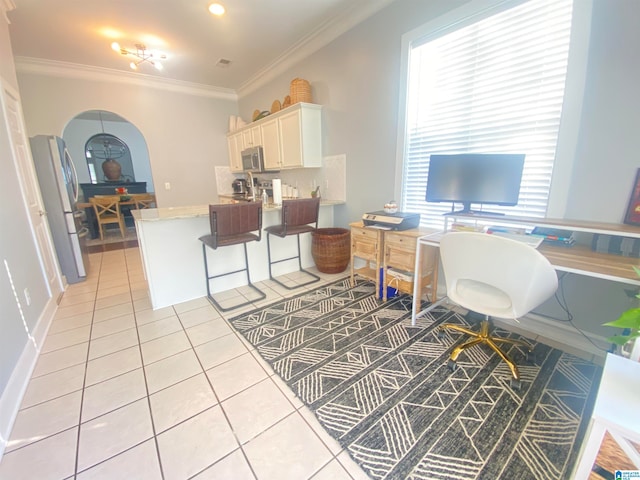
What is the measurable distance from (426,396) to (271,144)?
363 centimetres

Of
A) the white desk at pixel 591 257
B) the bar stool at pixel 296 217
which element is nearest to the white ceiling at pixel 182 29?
the bar stool at pixel 296 217

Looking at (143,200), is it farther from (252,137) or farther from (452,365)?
(452,365)

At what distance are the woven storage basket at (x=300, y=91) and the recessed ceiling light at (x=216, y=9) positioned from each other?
1.04m

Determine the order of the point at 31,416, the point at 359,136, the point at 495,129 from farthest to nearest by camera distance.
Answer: the point at 359,136, the point at 495,129, the point at 31,416

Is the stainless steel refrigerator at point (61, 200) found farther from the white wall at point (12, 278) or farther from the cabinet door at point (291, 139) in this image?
the cabinet door at point (291, 139)

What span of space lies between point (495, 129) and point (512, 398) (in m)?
1.85

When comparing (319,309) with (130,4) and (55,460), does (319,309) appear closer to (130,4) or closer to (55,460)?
(55,460)

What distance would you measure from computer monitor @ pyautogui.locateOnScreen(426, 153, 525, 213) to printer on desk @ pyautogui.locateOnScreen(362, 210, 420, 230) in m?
0.23

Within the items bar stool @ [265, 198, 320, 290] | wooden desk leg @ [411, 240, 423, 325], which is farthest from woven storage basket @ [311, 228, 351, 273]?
wooden desk leg @ [411, 240, 423, 325]

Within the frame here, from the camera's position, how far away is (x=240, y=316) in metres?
2.40

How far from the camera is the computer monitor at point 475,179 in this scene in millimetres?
1901

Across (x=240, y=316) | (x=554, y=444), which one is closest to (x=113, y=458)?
(x=240, y=316)

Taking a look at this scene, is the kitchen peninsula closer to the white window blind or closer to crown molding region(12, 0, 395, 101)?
the white window blind

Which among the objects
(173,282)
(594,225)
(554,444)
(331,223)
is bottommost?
(554,444)
